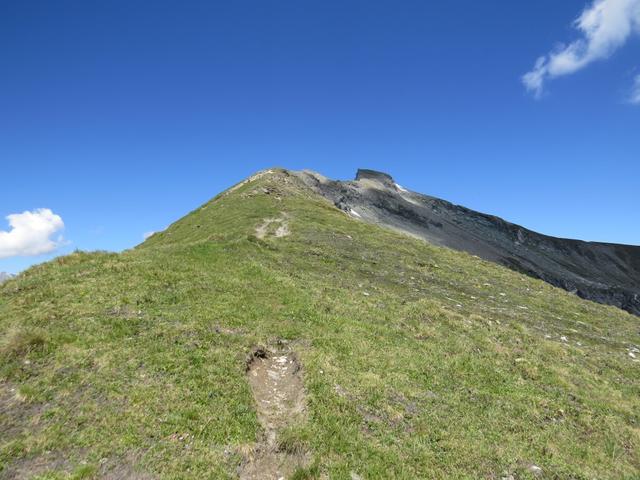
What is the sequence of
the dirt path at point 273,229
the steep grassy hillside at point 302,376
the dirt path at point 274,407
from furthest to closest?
the dirt path at point 273,229 → the steep grassy hillside at point 302,376 → the dirt path at point 274,407

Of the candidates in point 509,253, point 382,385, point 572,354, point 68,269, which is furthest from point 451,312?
point 509,253

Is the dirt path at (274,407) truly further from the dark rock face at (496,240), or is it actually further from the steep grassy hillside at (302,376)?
the dark rock face at (496,240)

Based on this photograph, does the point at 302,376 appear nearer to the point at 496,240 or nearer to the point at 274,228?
the point at 274,228

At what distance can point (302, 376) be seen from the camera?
49.2 ft

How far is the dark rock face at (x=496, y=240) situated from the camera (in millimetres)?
101625

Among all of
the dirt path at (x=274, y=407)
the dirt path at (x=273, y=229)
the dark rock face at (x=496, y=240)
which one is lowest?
the dirt path at (x=274, y=407)

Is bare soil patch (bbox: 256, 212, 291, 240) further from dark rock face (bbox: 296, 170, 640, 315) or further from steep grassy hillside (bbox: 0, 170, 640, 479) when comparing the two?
dark rock face (bbox: 296, 170, 640, 315)

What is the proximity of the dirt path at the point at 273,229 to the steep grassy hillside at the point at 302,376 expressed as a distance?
11419 mm

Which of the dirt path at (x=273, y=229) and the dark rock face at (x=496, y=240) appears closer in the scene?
the dirt path at (x=273, y=229)

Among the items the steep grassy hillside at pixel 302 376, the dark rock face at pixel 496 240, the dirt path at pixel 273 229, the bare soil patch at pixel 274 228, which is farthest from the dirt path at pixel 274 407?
the dark rock face at pixel 496 240

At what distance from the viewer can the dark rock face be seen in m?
102

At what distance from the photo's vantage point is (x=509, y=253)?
11831cm

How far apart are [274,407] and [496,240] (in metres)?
129

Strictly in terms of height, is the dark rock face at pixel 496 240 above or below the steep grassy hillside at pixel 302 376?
above
